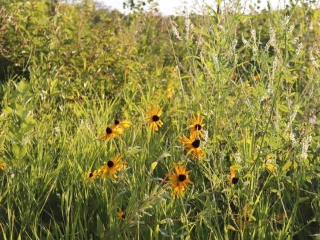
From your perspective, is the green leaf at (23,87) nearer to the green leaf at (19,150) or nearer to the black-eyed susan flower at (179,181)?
the green leaf at (19,150)

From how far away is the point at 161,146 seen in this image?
113 inches

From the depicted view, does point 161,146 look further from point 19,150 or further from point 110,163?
point 19,150

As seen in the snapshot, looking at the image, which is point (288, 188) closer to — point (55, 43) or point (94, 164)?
point (94, 164)

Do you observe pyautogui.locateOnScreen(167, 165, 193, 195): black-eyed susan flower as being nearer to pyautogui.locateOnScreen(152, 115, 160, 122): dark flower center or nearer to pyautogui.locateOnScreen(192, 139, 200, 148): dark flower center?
pyautogui.locateOnScreen(192, 139, 200, 148): dark flower center

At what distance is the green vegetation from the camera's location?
6.52ft

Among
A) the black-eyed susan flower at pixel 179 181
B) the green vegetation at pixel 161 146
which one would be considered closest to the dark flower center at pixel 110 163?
the green vegetation at pixel 161 146

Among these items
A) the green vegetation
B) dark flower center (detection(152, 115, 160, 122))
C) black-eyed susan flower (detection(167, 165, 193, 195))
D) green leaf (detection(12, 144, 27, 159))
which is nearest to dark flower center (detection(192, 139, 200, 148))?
the green vegetation

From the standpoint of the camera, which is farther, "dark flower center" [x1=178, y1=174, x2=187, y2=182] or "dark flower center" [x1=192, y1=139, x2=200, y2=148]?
"dark flower center" [x1=192, y1=139, x2=200, y2=148]

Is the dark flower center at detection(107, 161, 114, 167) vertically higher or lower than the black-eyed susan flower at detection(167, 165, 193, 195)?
higher

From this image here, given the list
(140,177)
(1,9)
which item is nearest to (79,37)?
(1,9)

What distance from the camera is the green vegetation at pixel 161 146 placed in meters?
1.99

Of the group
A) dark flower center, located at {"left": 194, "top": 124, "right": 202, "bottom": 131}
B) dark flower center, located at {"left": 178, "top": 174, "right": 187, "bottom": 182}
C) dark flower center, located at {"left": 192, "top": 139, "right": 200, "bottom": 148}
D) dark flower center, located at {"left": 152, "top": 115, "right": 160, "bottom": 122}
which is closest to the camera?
dark flower center, located at {"left": 178, "top": 174, "right": 187, "bottom": 182}

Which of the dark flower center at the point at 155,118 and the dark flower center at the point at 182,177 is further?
the dark flower center at the point at 155,118

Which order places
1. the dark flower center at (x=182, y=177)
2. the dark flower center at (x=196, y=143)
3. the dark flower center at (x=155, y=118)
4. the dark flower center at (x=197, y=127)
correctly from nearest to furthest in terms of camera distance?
the dark flower center at (x=182, y=177) → the dark flower center at (x=196, y=143) → the dark flower center at (x=197, y=127) → the dark flower center at (x=155, y=118)
